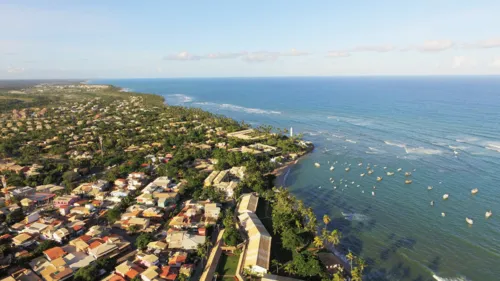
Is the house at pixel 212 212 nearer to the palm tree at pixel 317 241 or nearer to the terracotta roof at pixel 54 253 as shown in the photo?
the palm tree at pixel 317 241

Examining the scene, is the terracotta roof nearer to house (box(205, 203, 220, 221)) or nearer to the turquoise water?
house (box(205, 203, 220, 221))

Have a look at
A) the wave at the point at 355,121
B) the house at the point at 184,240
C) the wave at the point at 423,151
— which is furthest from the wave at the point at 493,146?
the house at the point at 184,240

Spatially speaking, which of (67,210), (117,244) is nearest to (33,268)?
(117,244)

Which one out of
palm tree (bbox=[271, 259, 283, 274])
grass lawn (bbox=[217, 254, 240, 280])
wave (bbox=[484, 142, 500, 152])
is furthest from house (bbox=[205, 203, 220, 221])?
wave (bbox=[484, 142, 500, 152])

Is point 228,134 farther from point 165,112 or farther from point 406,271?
point 406,271

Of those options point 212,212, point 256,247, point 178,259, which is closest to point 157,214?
point 212,212
